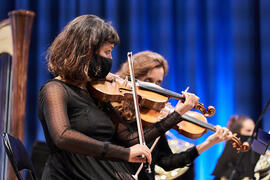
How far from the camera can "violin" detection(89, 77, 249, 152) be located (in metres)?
1.66

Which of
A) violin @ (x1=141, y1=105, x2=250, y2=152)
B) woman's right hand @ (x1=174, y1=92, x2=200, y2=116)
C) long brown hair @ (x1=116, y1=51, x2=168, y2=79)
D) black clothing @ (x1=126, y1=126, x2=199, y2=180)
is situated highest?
long brown hair @ (x1=116, y1=51, x2=168, y2=79)

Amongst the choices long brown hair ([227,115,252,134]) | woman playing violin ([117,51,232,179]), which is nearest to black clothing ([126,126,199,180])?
woman playing violin ([117,51,232,179])

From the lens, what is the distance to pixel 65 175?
152 centimetres

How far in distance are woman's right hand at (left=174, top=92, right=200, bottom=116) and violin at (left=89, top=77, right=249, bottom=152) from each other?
37 mm

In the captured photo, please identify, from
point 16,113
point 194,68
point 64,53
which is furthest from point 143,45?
point 64,53

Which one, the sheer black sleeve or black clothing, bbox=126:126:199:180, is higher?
the sheer black sleeve

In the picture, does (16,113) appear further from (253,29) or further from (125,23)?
(253,29)

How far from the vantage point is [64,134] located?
1362 millimetres

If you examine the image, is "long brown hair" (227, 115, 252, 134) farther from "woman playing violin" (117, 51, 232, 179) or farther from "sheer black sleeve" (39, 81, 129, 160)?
"sheer black sleeve" (39, 81, 129, 160)

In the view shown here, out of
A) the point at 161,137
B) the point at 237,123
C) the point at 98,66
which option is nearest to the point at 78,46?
the point at 98,66

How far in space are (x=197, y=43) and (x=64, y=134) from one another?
280cm

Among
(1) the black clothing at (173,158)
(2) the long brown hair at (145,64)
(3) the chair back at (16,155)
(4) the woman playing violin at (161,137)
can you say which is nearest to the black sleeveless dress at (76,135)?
Result: (3) the chair back at (16,155)

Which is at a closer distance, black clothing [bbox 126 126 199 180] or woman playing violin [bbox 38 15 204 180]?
woman playing violin [bbox 38 15 204 180]

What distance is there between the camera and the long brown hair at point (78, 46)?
156cm
